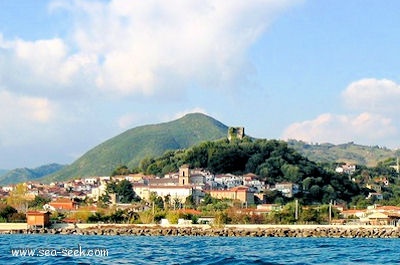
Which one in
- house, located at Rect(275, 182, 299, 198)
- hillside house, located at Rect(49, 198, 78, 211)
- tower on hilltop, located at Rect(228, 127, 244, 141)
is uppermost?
tower on hilltop, located at Rect(228, 127, 244, 141)

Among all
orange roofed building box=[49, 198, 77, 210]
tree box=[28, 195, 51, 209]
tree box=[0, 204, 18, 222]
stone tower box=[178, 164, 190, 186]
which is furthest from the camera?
stone tower box=[178, 164, 190, 186]

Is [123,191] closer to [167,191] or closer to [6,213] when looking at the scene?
[167,191]

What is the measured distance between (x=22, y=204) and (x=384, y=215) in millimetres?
43003

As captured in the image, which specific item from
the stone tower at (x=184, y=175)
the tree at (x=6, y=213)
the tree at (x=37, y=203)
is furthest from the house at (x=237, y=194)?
the tree at (x=6, y=213)

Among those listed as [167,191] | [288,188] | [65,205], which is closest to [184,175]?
[167,191]

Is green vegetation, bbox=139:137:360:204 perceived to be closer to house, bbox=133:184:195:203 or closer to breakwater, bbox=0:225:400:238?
house, bbox=133:184:195:203

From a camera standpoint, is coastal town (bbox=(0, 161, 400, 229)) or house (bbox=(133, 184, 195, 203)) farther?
house (bbox=(133, 184, 195, 203))

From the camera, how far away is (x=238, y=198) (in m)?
109

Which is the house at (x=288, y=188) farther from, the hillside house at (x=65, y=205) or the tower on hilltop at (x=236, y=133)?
the tower on hilltop at (x=236, y=133)

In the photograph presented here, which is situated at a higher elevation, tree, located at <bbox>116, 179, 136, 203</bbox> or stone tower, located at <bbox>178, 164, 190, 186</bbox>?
stone tower, located at <bbox>178, 164, 190, 186</bbox>

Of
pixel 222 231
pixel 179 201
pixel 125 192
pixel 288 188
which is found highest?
pixel 288 188

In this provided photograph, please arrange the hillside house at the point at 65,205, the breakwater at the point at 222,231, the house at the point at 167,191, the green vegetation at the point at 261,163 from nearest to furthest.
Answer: the breakwater at the point at 222,231
the hillside house at the point at 65,205
the house at the point at 167,191
the green vegetation at the point at 261,163

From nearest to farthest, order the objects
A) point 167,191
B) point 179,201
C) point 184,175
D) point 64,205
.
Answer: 1. point 64,205
2. point 179,201
3. point 167,191
4. point 184,175

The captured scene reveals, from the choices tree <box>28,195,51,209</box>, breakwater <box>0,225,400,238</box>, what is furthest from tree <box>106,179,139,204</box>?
breakwater <box>0,225,400,238</box>
